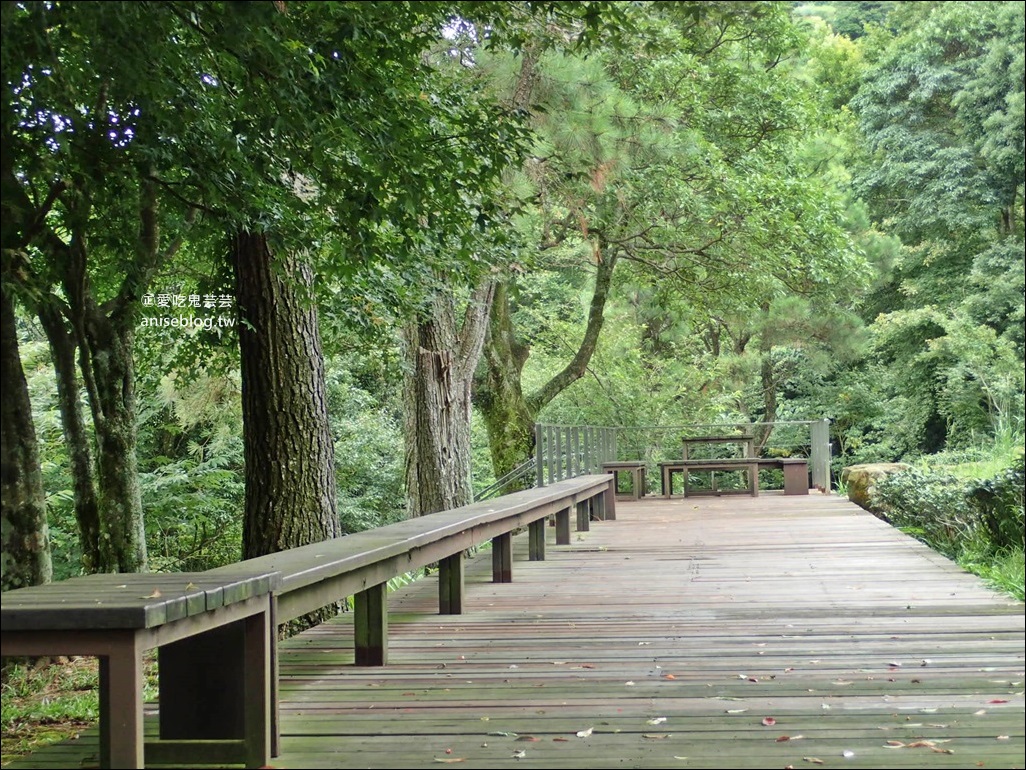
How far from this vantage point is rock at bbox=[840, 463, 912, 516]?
1246 centimetres

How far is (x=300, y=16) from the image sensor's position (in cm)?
468

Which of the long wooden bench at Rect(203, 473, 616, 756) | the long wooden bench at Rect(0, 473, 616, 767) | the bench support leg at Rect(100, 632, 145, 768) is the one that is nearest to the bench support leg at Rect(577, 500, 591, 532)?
the long wooden bench at Rect(203, 473, 616, 756)

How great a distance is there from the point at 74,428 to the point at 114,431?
0.45 m

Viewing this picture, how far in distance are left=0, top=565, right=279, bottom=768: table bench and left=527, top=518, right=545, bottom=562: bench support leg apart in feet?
16.6

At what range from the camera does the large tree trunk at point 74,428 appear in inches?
283

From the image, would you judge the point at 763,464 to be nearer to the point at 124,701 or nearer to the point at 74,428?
the point at 74,428

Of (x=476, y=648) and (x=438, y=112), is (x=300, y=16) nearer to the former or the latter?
(x=438, y=112)

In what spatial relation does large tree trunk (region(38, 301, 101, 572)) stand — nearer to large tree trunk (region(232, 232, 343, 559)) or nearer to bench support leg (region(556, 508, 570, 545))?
large tree trunk (region(232, 232, 343, 559))

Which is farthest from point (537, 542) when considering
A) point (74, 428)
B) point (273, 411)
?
point (74, 428)

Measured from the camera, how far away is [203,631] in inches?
127

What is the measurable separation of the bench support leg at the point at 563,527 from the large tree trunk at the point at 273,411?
316cm

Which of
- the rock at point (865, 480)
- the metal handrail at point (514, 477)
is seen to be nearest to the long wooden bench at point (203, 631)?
the rock at point (865, 480)

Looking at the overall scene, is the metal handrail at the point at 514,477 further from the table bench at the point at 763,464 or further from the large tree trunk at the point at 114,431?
the large tree trunk at the point at 114,431

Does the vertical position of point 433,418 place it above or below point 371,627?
above
